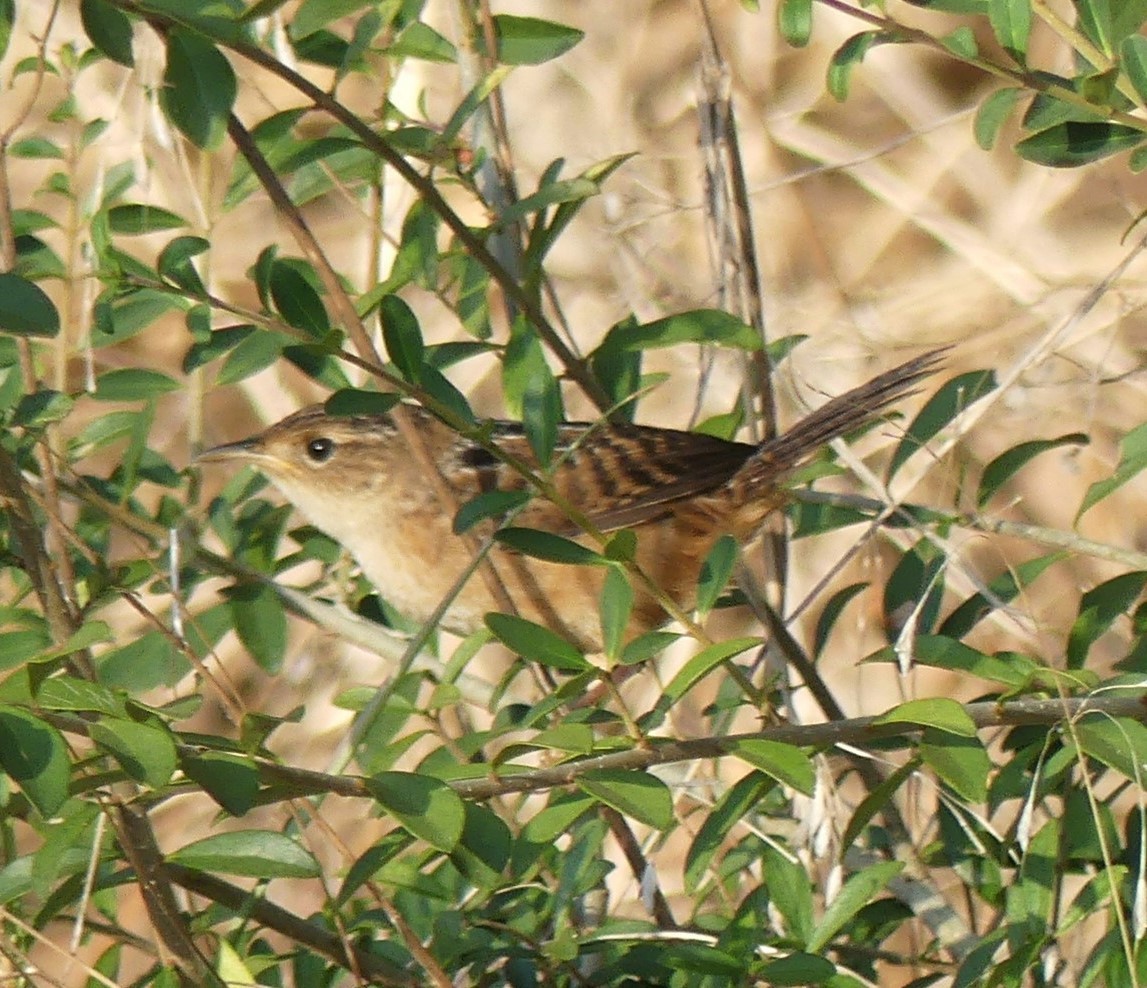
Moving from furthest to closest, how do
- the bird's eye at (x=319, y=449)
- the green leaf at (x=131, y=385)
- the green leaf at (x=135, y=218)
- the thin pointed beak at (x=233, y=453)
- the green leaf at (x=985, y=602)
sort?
1. the bird's eye at (x=319, y=449)
2. the thin pointed beak at (x=233, y=453)
3. the green leaf at (x=131, y=385)
4. the green leaf at (x=985, y=602)
5. the green leaf at (x=135, y=218)

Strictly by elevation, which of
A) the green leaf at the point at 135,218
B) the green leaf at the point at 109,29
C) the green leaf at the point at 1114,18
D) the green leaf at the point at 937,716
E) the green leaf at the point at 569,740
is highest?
the green leaf at the point at 1114,18

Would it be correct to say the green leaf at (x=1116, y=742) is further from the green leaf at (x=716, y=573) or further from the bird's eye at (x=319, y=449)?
the bird's eye at (x=319, y=449)

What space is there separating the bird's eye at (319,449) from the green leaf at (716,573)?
157cm

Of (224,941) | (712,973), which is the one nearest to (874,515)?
(712,973)

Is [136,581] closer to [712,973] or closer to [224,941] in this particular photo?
[224,941]

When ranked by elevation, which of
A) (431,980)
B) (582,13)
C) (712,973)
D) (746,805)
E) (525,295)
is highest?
(582,13)

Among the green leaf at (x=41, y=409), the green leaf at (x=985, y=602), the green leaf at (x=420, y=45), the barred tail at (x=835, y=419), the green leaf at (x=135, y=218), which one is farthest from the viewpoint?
the barred tail at (x=835, y=419)

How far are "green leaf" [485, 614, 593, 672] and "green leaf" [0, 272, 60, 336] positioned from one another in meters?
0.47

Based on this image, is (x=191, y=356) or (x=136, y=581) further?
(x=136, y=581)

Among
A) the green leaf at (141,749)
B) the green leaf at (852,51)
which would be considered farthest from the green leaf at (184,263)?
the green leaf at (852,51)

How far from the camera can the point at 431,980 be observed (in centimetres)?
176

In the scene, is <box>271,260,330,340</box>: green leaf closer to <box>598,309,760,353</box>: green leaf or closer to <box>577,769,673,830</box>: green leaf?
<box>598,309,760,353</box>: green leaf

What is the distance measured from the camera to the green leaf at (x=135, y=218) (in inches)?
72.7

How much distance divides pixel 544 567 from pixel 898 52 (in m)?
2.37
